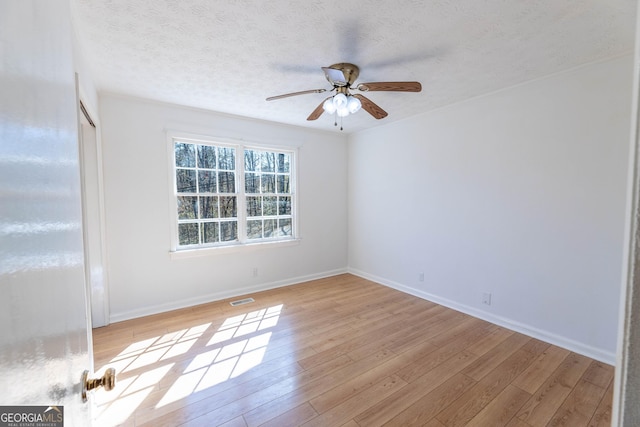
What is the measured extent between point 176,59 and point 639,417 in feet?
9.74

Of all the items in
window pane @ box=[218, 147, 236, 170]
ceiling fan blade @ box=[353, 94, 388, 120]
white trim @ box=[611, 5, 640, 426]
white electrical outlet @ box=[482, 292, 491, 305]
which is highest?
ceiling fan blade @ box=[353, 94, 388, 120]

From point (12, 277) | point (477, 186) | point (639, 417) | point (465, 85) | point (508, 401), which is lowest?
point (508, 401)

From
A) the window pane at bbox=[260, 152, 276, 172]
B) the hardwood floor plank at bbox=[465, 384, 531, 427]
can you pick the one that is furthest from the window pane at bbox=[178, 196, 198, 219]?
the hardwood floor plank at bbox=[465, 384, 531, 427]

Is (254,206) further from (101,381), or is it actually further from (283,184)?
(101,381)

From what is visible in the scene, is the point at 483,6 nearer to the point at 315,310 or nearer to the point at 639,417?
the point at 639,417

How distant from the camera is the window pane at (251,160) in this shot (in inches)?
156

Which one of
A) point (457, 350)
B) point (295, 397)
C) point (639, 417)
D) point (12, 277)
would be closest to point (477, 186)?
point (457, 350)

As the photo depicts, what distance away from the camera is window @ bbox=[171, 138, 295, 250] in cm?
349

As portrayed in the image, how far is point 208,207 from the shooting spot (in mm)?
3645

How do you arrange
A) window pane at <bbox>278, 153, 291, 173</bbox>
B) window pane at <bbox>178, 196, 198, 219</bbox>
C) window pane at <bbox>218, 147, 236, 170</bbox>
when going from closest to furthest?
window pane at <bbox>178, 196, 198, 219</bbox> → window pane at <bbox>218, 147, 236, 170</bbox> → window pane at <bbox>278, 153, 291, 173</bbox>

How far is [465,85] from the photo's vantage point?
278cm

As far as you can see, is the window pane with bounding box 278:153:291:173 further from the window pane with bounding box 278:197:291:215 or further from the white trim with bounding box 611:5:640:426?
the white trim with bounding box 611:5:640:426

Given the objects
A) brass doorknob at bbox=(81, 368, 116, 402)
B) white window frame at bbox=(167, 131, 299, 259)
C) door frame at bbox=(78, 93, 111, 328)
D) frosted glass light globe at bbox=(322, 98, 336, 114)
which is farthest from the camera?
white window frame at bbox=(167, 131, 299, 259)

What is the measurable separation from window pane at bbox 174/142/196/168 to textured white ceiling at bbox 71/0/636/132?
725 millimetres
